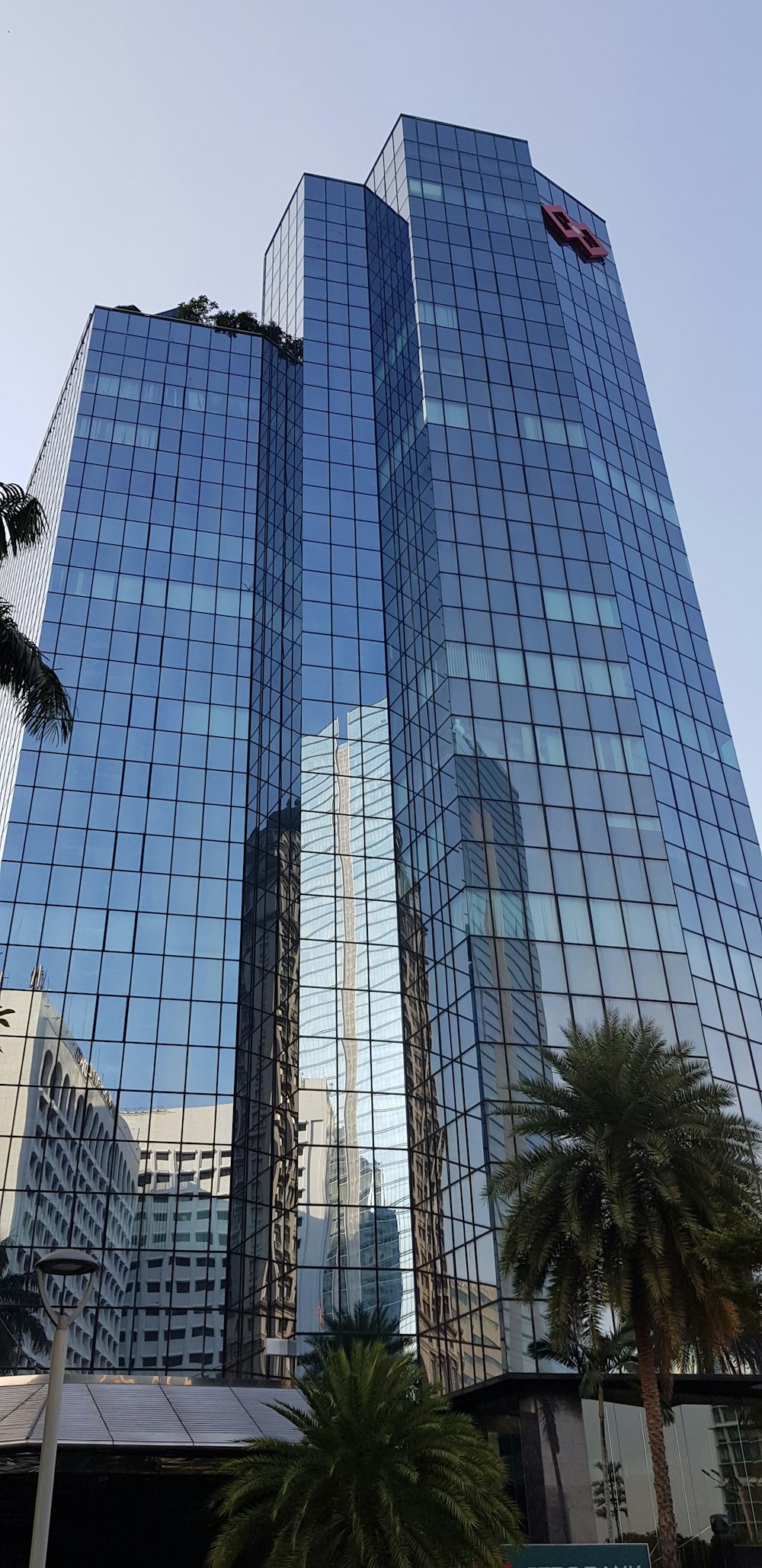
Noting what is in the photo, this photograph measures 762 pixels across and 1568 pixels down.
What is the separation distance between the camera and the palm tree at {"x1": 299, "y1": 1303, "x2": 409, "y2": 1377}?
167ft

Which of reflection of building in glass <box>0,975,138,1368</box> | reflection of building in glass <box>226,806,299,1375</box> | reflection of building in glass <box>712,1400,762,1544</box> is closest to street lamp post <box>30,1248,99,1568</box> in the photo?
reflection of building in glass <box>712,1400,762,1544</box>

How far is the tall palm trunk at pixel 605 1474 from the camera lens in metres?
40.3

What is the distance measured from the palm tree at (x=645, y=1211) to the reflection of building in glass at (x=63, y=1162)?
77.9 feet

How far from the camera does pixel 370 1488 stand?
2745 centimetres

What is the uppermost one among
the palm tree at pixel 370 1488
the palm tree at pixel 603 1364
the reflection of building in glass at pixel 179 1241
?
the reflection of building in glass at pixel 179 1241

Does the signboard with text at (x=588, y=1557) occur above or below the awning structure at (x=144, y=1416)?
below

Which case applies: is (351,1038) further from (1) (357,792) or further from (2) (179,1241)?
(1) (357,792)

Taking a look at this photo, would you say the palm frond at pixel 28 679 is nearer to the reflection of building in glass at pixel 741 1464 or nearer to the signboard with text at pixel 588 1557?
the signboard with text at pixel 588 1557

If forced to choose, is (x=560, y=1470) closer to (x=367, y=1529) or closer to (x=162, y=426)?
(x=367, y=1529)

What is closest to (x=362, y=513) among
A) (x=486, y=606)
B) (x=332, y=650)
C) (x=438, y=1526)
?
(x=332, y=650)

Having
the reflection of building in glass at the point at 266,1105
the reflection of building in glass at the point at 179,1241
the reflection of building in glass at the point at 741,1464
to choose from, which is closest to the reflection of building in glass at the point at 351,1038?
the reflection of building in glass at the point at 266,1105

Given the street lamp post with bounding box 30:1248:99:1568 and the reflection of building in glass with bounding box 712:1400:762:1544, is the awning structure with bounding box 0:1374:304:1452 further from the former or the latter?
the street lamp post with bounding box 30:1248:99:1568

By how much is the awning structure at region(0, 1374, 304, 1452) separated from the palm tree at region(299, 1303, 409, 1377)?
6392 millimetres

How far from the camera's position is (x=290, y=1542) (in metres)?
26.8
